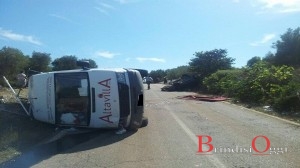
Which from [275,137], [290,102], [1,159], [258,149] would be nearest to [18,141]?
[1,159]

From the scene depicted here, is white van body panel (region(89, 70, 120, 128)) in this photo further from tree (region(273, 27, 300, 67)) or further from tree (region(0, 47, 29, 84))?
tree (region(0, 47, 29, 84))

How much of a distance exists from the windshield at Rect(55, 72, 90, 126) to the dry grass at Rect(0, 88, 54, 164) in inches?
30.6

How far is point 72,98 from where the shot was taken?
35.6ft

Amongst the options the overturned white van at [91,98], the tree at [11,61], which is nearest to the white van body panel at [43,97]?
the overturned white van at [91,98]

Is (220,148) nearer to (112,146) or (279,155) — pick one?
(279,155)

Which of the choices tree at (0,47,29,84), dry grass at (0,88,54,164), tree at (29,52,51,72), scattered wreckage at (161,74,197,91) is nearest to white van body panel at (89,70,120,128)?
dry grass at (0,88,54,164)

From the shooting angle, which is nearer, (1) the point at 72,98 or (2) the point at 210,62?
(1) the point at 72,98

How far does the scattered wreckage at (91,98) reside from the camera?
10805mm

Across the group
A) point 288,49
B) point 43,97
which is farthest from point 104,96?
point 288,49

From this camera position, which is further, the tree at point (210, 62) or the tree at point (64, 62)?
the tree at point (64, 62)

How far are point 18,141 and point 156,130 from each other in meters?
3.95

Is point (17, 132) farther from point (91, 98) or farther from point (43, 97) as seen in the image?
point (91, 98)

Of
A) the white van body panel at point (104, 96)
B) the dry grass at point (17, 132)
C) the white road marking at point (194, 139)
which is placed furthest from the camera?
the white van body panel at point (104, 96)

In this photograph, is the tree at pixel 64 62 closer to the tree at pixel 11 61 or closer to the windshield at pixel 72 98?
the tree at pixel 11 61
